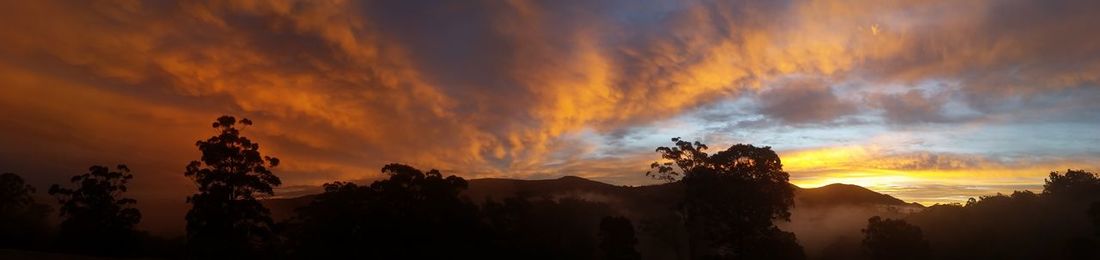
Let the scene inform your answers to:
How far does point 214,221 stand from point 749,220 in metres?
46.4

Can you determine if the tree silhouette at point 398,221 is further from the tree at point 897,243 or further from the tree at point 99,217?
the tree at point 897,243

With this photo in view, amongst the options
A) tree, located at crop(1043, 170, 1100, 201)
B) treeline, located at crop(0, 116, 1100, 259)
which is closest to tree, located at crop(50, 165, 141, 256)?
treeline, located at crop(0, 116, 1100, 259)

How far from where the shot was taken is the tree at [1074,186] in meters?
138

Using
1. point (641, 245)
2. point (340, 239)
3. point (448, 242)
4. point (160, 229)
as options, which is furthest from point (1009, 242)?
point (160, 229)

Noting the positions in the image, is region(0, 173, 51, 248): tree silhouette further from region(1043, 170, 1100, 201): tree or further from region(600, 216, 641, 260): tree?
region(1043, 170, 1100, 201): tree

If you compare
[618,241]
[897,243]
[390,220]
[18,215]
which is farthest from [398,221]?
[897,243]

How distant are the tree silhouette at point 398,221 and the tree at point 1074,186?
145931 millimetres

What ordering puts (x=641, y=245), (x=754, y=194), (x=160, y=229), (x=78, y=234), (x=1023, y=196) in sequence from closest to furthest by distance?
(x=78, y=234) < (x=754, y=194) < (x=160, y=229) < (x=1023, y=196) < (x=641, y=245)

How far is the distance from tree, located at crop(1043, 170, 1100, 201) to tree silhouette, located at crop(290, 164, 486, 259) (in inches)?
5745

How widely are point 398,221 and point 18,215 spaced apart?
5571 centimetres

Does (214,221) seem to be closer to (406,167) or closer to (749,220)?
(406,167)

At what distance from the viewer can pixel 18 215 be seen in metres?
75.8

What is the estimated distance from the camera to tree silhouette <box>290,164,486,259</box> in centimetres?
5231

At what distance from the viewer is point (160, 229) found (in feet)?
350
